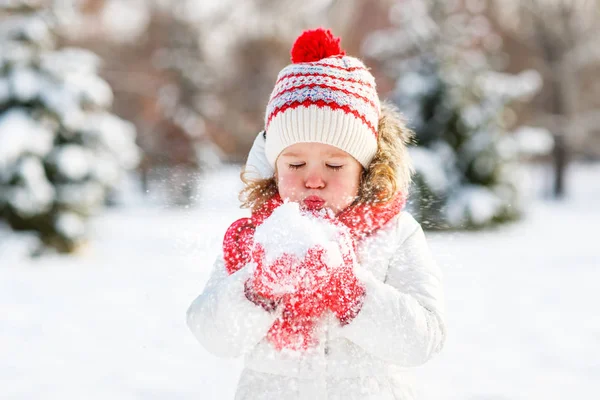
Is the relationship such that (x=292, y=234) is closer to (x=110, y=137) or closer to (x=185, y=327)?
(x=185, y=327)

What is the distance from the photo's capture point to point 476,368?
403 cm

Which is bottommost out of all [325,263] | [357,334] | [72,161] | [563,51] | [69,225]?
[357,334]

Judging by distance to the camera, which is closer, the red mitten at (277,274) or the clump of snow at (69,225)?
the red mitten at (277,274)

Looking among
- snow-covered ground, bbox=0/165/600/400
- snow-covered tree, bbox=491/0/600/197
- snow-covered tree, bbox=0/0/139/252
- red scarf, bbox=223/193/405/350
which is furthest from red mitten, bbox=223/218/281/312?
snow-covered tree, bbox=491/0/600/197

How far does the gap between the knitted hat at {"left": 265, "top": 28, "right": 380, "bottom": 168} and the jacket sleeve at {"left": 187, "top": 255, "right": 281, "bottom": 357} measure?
0.42 meters

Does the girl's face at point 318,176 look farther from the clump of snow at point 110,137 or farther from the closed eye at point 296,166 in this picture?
the clump of snow at point 110,137

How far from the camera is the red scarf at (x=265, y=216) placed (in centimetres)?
148

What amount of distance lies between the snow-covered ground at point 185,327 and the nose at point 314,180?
0.41m

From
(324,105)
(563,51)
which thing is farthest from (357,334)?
(563,51)

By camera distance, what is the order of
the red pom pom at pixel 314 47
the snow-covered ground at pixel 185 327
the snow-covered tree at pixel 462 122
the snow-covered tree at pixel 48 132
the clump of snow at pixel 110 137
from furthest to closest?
1. the snow-covered tree at pixel 462 122
2. the clump of snow at pixel 110 137
3. the snow-covered tree at pixel 48 132
4. the snow-covered ground at pixel 185 327
5. the red pom pom at pixel 314 47

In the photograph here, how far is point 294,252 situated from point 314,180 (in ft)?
0.87

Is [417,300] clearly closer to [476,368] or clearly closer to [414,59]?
[476,368]

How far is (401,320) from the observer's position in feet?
4.88

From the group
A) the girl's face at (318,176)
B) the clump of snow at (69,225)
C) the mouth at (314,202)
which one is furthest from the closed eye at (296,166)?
the clump of snow at (69,225)
